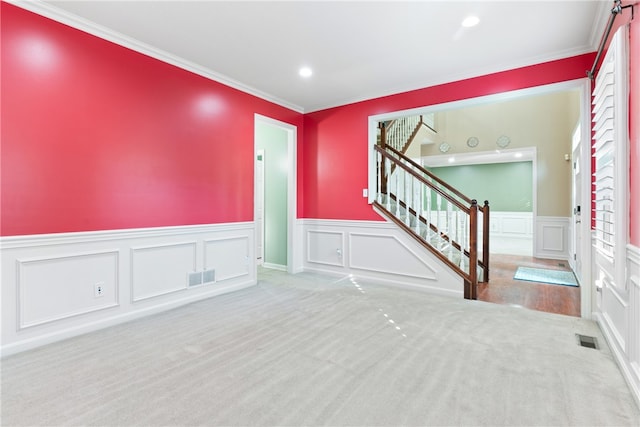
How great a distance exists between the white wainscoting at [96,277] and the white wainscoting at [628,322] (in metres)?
3.64

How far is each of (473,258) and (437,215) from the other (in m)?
0.75

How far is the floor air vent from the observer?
2391 mm

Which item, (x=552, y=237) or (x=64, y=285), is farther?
(x=552, y=237)

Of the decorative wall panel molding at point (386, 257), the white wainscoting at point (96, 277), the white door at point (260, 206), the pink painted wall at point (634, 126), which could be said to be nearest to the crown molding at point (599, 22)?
the pink painted wall at point (634, 126)

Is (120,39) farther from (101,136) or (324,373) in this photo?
(324,373)

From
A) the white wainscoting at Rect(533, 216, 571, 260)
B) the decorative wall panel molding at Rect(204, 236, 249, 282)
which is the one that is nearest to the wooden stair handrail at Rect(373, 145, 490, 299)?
the decorative wall panel molding at Rect(204, 236, 249, 282)

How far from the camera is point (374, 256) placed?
439 centimetres

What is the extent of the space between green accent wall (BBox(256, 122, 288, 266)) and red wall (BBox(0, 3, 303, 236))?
4.83 feet

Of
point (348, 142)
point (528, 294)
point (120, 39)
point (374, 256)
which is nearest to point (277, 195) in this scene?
point (348, 142)

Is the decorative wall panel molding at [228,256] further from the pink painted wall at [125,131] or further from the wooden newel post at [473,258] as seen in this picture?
the wooden newel post at [473,258]

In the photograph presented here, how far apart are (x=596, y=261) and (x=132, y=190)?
4.43 metres

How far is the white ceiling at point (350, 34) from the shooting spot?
2438mm

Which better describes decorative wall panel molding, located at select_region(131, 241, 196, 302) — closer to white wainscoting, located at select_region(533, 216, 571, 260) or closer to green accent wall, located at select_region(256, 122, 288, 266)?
green accent wall, located at select_region(256, 122, 288, 266)

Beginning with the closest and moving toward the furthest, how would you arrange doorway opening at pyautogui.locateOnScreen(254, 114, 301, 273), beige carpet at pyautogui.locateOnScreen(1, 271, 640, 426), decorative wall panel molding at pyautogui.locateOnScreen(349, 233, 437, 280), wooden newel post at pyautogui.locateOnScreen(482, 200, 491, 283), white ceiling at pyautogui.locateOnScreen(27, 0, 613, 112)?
beige carpet at pyautogui.locateOnScreen(1, 271, 640, 426) < white ceiling at pyautogui.locateOnScreen(27, 0, 613, 112) < decorative wall panel molding at pyautogui.locateOnScreen(349, 233, 437, 280) < wooden newel post at pyautogui.locateOnScreen(482, 200, 491, 283) < doorway opening at pyautogui.locateOnScreen(254, 114, 301, 273)
